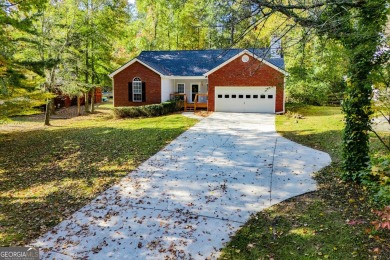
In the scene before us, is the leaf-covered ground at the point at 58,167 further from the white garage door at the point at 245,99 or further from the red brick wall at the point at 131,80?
the red brick wall at the point at 131,80

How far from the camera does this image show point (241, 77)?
20.5 meters

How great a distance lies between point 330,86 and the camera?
26.8 feet

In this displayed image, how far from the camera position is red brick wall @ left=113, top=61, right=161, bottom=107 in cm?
2194

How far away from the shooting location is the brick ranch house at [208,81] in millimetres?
20188

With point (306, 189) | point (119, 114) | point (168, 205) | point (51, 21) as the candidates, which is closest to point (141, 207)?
point (168, 205)

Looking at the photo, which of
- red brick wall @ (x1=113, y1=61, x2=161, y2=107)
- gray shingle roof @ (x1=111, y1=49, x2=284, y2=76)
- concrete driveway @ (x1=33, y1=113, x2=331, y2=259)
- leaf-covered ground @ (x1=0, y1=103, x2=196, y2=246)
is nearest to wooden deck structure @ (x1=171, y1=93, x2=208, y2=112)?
gray shingle roof @ (x1=111, y1=49, x2=284, y2=76)

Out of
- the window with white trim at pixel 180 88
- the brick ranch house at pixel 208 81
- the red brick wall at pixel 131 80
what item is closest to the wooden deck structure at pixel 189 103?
the brick ranch house at pixel 208 81

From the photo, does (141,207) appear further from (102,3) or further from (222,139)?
(102,3)

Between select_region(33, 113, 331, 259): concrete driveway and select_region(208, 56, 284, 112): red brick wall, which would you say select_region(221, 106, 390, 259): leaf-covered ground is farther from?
select_region(208, 56, 284, 112): red brick wall

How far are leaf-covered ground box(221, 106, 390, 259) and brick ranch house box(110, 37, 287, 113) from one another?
44.3 feet

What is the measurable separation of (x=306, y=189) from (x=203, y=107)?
52.8 ft

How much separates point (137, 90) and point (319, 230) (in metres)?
19.5

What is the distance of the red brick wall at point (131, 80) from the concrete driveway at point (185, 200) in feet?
38.2

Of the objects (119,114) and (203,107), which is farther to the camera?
(203,107)
